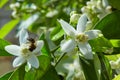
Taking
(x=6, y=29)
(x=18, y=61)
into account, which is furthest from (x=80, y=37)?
(x=6, y=29)

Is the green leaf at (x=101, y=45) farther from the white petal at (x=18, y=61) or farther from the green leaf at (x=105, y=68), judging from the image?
the white petal at (x=18, y=61)

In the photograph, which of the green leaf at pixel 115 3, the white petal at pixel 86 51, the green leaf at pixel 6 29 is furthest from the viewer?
the green leaf at pixel 6 29

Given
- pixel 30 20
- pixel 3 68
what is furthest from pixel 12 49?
pixel 3 68

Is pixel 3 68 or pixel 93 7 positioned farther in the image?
pixel 3 68

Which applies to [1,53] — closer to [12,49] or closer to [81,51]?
[12,49]

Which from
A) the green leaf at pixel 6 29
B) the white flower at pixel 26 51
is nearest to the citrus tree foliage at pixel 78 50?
the white flower at pixel 26 51

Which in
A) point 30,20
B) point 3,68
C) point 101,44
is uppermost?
point 101,44

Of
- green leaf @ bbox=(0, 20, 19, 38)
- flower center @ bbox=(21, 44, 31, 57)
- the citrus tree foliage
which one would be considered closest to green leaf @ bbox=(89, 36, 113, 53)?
the citrus tree foliage

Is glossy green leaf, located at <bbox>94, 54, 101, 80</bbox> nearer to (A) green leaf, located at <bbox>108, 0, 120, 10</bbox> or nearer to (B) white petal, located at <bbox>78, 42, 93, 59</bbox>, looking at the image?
(B) white petal, located at <bbox>78, 42, 93, 59</bbox>
